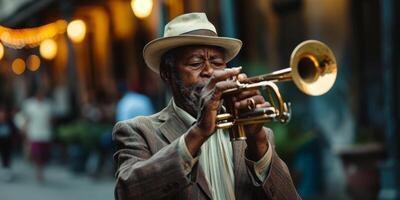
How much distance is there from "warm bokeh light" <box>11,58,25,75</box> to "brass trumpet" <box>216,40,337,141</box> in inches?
1228

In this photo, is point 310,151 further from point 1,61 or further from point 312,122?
point 1,61

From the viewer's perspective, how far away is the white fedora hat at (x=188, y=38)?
3314 millimetres

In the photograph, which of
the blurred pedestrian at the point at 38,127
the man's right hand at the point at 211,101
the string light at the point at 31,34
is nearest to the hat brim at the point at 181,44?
the man's right hand at the point at 211,101

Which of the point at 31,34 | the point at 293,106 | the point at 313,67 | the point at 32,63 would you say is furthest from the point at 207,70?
the point at 32,63

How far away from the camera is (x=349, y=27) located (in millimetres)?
10914

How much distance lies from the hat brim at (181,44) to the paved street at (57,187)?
9324 millimetres

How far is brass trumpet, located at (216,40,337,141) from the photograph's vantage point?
9.88 feet

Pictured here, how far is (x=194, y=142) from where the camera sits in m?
3.07

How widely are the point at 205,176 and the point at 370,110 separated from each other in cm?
778

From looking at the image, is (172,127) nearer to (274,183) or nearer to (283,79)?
(274,183)

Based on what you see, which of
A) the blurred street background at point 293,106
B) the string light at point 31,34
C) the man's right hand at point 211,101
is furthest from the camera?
the string light at point 31,34

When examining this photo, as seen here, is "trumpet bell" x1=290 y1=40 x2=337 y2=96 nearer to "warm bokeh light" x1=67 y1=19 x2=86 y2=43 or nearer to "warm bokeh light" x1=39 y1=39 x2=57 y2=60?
"warm bokeh light" x1=67 y1=19 x2=86 y2=43

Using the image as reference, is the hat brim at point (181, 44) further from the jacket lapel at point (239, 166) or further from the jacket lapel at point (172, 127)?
the jacket lapel at point (239, 166)

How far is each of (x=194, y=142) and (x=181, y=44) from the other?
1.59ft
